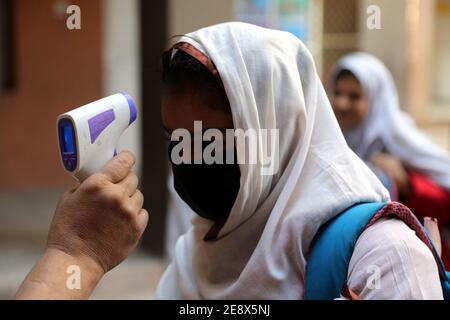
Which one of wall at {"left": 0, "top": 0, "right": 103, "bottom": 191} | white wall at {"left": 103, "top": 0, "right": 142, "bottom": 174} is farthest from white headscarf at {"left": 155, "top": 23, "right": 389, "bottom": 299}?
white wall at {"left": 103, "top": 0, "right": 142, "bottom": 174}

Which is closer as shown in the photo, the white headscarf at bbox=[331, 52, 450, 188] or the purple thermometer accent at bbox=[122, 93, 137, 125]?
the purple thermometer accent at bbox=[122, 93, 137, 125]

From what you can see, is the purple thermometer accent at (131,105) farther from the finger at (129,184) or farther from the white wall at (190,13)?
the white wall at (190,13)

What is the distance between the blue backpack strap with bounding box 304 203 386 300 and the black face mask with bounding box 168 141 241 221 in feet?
0.92

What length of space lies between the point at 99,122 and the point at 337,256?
0.56 m

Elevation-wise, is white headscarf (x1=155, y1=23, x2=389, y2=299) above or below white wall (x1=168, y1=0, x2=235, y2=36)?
below

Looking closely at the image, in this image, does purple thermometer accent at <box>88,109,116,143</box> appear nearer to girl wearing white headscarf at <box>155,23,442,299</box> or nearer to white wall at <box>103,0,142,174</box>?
girl wearing white headscarf at <box>155,23,442,299</box>

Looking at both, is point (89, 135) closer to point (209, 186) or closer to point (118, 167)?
point (118, 167)

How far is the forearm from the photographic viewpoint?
1.24 meters

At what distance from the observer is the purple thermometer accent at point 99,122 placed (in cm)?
143

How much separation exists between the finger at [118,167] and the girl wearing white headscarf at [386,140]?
210 centimetres

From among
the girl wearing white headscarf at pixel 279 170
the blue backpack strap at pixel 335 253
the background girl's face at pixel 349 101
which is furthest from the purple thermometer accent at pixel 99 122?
the background girl's face at pixel 349 101
